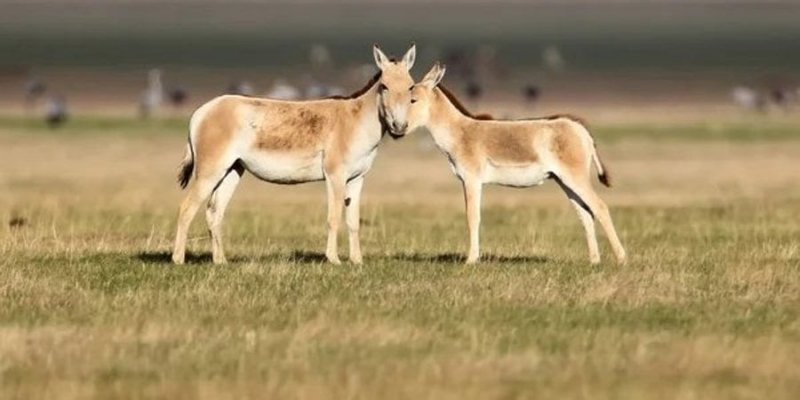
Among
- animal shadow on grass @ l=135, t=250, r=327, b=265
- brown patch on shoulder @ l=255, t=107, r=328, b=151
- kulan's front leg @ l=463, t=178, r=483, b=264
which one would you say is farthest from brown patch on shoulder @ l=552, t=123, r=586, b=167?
animal shadow on grass @ l=135, t=250, r=327, b=265

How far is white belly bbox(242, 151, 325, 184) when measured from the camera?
1886 centimetres

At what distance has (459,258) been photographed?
1995 centimetres

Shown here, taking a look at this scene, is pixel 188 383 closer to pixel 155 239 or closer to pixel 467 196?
pixel 467 196

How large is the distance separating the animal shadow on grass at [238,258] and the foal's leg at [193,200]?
0.15 metres

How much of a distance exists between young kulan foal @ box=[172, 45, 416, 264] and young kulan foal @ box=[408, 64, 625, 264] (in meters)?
0.45

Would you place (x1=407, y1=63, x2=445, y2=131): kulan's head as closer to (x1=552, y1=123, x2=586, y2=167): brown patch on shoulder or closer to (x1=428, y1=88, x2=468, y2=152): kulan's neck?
(x1=428, y1=88, x2=468, y2=152): kulan's neck

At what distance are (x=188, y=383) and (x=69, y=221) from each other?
1315 centimetres

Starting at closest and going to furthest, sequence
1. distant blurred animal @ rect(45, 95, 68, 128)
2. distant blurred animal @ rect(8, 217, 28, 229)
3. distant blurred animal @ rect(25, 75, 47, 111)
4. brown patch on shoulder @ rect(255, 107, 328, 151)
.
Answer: brown patch on shoulder @ rect(255, 107, 328, 151)
distant blurred animal @ rect(8, 217, 28, 229)
distant blurred animal @ rect(45, 95, 68, 128)
distant blurred animal @ rect(25, 75, 47, 111)

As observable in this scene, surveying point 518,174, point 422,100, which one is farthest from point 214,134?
point 518,174

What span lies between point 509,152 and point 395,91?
1281 mm

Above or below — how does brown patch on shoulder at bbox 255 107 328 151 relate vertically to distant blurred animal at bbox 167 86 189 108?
below

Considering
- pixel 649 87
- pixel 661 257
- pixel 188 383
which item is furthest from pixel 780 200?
pixel 649 87

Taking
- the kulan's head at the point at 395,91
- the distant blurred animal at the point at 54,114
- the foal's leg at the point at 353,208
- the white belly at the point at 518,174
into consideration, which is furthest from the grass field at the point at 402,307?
the distant blurred animal at the point at 54,114

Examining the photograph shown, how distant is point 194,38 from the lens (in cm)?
17838
